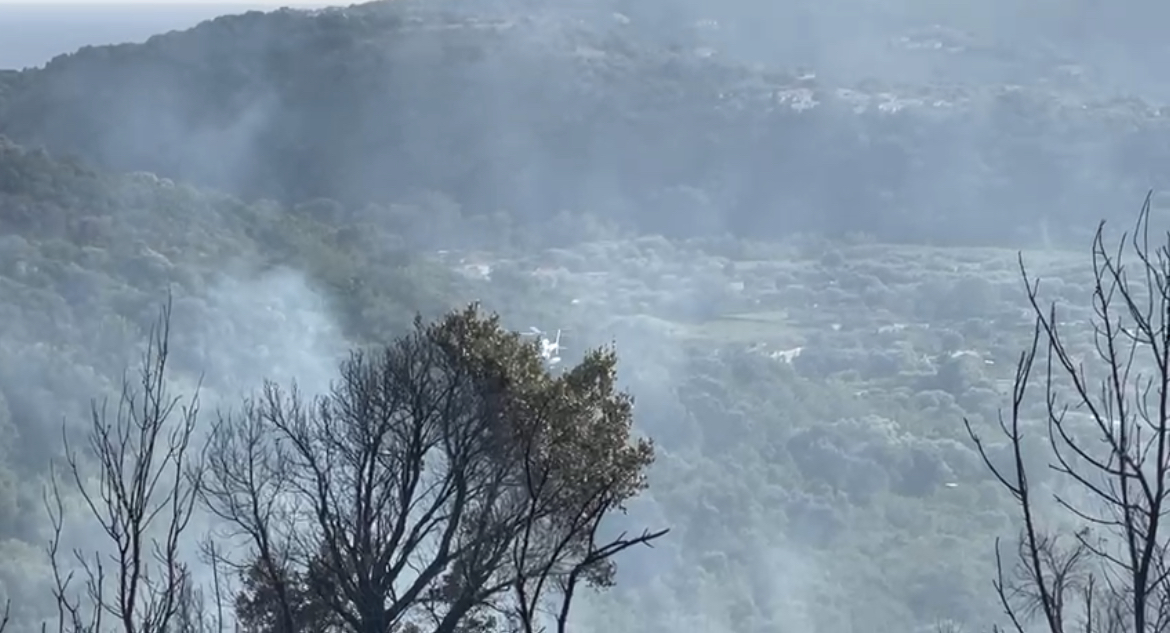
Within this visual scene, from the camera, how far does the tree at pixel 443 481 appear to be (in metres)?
6.24

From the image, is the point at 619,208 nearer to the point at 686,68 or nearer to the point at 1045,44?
the point at 686,68

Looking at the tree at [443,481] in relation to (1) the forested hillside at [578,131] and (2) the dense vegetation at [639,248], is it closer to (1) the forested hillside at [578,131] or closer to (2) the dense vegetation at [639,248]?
(2) the dense vegetation at [639,248]

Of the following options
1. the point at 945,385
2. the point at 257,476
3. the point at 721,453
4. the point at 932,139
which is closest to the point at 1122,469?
the point at 257,476

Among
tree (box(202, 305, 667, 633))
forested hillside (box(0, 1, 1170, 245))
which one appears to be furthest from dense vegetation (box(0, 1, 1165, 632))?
tree (box(202, 305, 667, 633))

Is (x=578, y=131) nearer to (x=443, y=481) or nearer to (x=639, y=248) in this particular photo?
(x=639, y=248)

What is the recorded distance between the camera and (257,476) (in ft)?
25.7

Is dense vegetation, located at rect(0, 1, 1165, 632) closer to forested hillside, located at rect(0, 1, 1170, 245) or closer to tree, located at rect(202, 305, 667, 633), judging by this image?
forested hillside, located at rect(0, 1, 1170, 245)

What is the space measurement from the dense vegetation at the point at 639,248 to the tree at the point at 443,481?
281 inches

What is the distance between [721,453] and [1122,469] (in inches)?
726

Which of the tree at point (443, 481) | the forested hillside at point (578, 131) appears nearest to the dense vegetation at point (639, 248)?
the forested hillside at point (578, 131)

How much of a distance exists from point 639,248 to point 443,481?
985 inches

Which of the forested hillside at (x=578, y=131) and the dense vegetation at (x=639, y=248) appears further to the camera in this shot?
the forested hillside at (x=578, y=131)

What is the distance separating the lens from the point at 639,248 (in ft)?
104

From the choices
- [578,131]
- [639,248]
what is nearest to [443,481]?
[639,248]
